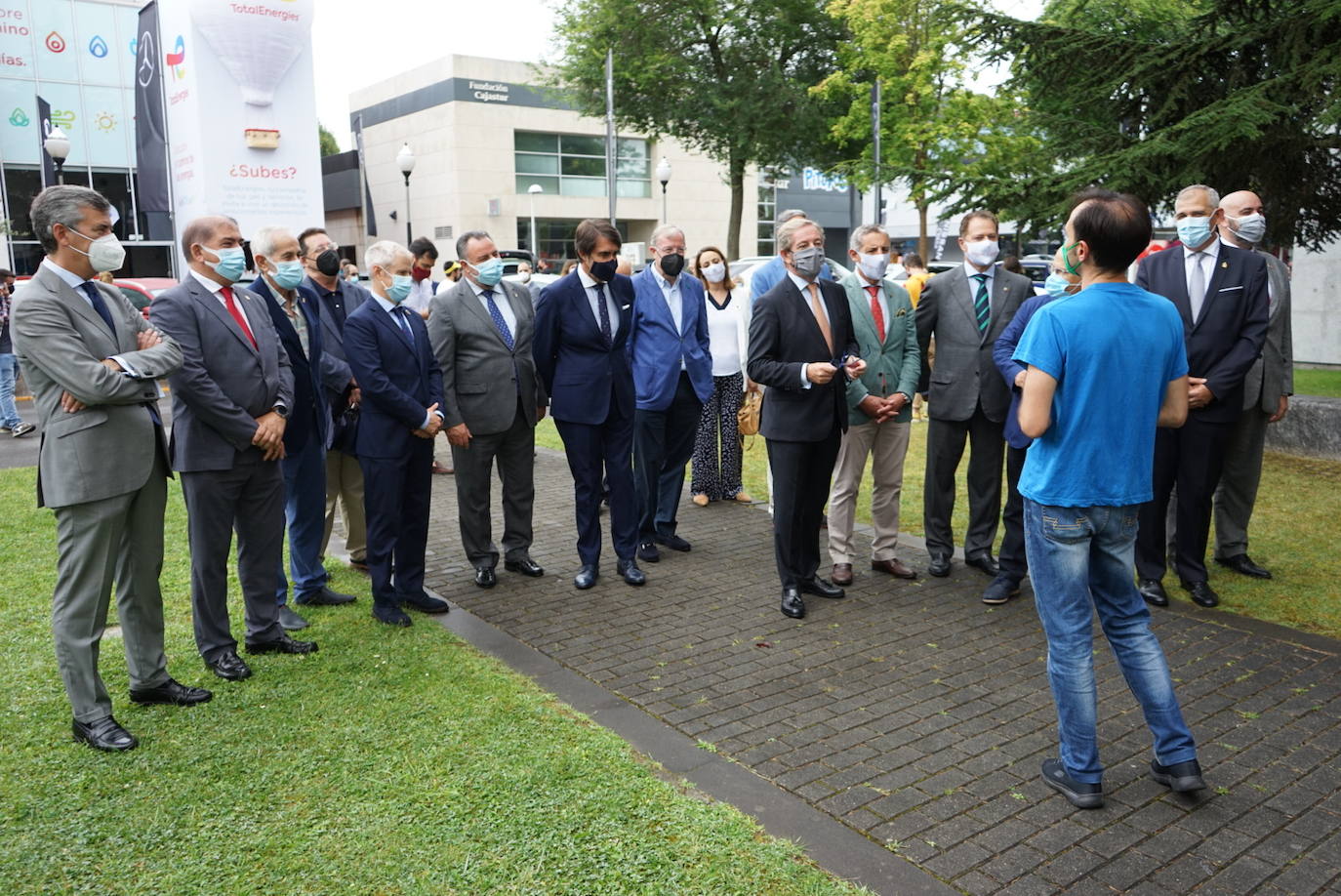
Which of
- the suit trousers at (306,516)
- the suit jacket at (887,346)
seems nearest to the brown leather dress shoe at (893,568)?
the suit jacket at (887,346)

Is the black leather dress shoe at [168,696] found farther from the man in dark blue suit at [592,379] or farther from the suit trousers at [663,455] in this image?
the suit trousers at [663,455]

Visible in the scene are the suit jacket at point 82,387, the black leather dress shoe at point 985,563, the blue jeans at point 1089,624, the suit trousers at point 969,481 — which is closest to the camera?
the blue jeans at point 1089,624

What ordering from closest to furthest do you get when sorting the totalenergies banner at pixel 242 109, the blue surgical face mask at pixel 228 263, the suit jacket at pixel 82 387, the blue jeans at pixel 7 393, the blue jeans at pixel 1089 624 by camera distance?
the blue jeans at pixel 1089 624 → the suit jacket at pixel 82 387 → the blue surgical face mask at pixel 228 263 → the blue jeans at pixel 7 393 → the totalenergies banner at pixel 242 109

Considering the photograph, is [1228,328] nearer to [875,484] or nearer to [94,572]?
[875,484]

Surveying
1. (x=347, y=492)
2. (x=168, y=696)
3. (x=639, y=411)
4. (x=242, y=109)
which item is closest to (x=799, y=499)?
(x=639, y=411)

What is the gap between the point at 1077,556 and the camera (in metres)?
3.67

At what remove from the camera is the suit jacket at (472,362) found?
6336 millimetres

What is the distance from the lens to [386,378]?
561 centimetres

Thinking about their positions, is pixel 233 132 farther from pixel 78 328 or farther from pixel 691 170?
pixel 691 170

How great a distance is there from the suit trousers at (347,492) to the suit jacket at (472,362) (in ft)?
3.03

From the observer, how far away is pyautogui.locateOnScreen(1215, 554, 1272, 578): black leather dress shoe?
20.8 feet

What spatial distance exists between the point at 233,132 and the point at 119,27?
55.3 feet

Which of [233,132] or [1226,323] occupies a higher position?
[233,132]

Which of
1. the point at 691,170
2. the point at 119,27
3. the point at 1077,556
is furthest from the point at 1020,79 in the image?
the point at 691,170
